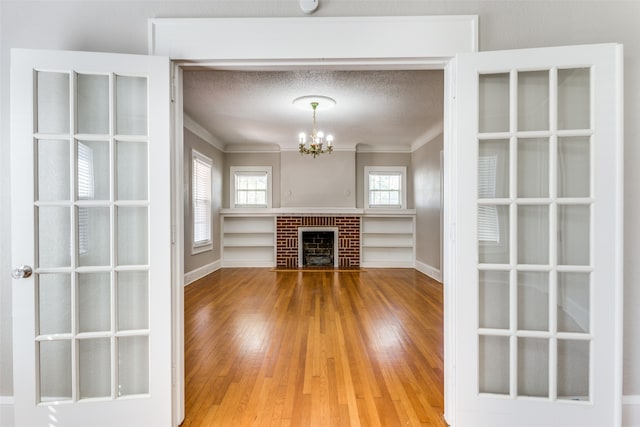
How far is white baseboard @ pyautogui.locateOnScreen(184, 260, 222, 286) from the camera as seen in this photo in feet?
16.9

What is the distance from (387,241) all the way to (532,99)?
5.36 m

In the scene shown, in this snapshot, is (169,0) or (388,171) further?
(388,171)

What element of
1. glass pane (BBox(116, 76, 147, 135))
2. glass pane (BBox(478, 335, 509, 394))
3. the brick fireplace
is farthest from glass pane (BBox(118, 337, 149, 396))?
the brick fireplace

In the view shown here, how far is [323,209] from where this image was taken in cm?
667

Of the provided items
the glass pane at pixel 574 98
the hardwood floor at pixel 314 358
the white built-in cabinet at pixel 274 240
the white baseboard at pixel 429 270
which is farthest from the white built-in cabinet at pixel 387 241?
the glass pane at pixel 574 98

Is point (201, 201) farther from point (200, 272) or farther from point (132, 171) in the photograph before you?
point (132, 171)

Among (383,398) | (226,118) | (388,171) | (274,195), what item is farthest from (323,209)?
(383,398)

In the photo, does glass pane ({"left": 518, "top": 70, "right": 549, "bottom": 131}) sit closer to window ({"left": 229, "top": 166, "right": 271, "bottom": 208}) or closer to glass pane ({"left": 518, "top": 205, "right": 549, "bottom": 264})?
glass pane ({"left": 518, "top": 205, "right": 549, "bottom": 264})

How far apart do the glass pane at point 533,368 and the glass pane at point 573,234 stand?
46 centimetres

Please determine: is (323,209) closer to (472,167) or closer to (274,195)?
(274,195)

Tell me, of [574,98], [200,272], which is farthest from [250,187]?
[574,98]

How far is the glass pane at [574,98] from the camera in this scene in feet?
5.11

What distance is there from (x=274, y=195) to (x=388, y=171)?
2660mm

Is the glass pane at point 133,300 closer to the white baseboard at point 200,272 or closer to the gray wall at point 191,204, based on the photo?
the gray wall at point 191,204
